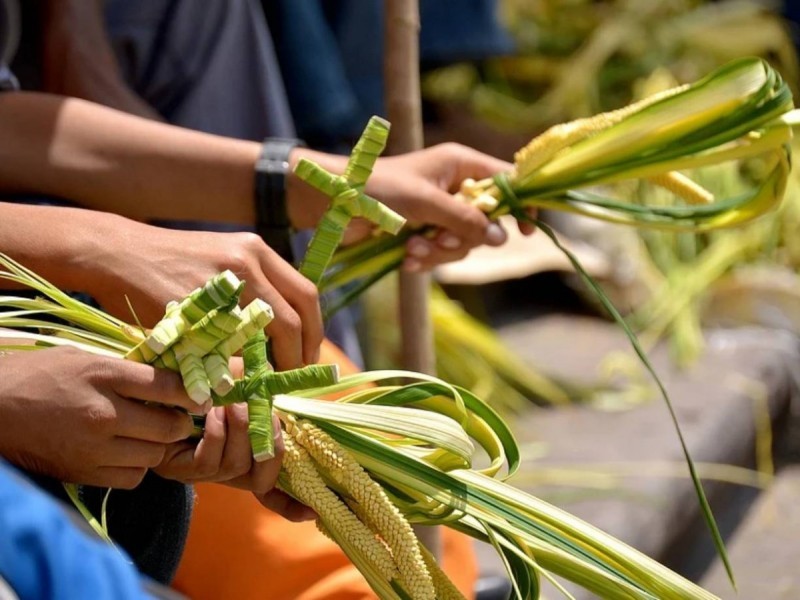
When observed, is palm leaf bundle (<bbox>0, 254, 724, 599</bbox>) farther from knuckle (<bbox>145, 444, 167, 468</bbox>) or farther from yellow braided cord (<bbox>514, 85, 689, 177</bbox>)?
yellow braided cord (<bbox>514, 85, 689, 177</bbox>)

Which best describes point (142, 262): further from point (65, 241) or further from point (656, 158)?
point (656, 158)

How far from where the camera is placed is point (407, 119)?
133 cm

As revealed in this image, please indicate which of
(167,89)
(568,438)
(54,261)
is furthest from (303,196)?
(568,438)

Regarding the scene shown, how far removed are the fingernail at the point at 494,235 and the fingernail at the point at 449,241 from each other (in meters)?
0.03

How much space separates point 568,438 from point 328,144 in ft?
2.19

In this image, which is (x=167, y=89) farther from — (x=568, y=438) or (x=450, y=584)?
(x=568, y=438)

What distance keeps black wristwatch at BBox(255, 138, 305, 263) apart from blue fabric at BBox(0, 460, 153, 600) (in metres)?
0.65

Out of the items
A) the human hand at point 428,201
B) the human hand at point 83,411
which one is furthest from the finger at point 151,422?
the human hand at point 428,201

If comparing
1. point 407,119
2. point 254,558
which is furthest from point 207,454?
point 407,119

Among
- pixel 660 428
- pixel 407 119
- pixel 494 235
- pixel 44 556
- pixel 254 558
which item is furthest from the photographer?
pixel 660 428

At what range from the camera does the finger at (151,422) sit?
745mm

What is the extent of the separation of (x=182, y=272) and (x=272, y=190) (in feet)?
0.91

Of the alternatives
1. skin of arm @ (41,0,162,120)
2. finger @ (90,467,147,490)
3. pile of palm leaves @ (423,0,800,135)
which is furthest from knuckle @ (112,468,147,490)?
pile of palm leaves @ (423,0,800,135)

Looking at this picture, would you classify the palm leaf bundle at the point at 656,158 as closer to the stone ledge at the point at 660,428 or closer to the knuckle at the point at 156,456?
the knuckle at the point at 156,456
